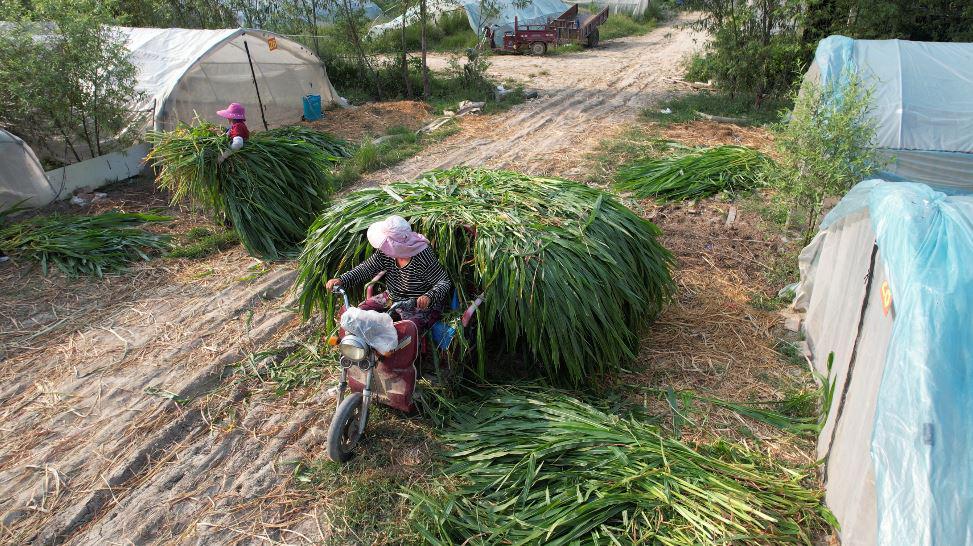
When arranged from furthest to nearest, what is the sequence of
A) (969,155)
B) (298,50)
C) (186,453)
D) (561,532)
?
(298,50) < (969,155) < (186,453) < (561,532)

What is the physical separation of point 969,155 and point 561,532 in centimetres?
681

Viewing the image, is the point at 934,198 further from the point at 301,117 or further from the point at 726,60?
the point at 301,117

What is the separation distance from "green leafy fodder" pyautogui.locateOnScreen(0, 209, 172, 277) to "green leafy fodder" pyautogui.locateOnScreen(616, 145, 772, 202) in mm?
5311

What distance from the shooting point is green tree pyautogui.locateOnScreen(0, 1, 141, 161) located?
7293mm

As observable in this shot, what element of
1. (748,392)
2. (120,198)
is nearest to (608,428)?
(748,392)

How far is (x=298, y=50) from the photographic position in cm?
1130

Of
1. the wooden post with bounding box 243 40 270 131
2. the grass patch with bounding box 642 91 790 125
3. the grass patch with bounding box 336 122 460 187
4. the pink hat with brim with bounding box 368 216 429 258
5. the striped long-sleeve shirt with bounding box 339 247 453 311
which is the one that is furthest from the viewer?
the grass patch with bounding box 642 91 790 125

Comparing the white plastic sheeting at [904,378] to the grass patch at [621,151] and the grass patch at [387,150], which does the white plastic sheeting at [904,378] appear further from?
the grass patch at [387,150]

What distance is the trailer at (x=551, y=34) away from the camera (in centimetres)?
1798

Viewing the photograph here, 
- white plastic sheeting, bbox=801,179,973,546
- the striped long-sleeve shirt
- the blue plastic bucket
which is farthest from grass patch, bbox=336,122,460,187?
white plastic sheeting, bbox=801,179,973,546

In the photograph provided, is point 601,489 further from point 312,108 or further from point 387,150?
point 312,108

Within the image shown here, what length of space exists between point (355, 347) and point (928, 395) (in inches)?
102

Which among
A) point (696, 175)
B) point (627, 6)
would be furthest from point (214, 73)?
point (627, 6)

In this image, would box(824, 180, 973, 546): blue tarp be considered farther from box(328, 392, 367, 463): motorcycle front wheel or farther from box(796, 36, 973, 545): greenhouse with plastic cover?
box(328, 392, 367, 463): motorcycle front wheel
